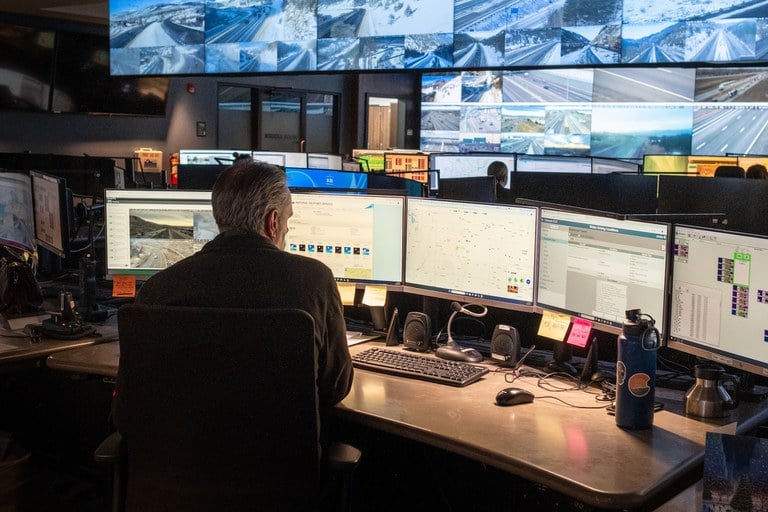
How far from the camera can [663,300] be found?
7.16 ft

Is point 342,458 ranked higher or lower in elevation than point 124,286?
lower

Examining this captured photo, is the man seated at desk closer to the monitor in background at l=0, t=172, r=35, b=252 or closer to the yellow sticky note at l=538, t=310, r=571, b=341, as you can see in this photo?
the yellow sticky note at l=538, t=310, r=571, b=341

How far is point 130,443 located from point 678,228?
138 cm

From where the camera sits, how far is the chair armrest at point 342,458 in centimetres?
194

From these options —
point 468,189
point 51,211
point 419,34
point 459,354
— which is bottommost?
point 459,354

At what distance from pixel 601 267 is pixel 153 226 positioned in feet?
5.19

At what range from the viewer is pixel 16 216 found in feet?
11.3

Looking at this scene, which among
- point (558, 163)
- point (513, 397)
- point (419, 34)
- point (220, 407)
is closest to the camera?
point (220, 407)

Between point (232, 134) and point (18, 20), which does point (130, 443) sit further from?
point (232, 134)

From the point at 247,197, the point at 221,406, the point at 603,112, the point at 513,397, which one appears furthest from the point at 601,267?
the point at 603,112

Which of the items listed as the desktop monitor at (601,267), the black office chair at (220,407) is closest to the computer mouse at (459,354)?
the desktop monitor at (601,267)

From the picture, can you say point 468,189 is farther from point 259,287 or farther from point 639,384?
point 259,287

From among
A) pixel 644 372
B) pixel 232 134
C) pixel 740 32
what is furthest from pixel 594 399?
pixel 232 134

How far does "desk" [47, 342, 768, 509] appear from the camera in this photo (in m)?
1.71
